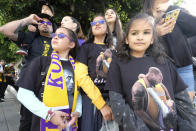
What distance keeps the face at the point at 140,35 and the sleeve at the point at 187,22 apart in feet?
1.39

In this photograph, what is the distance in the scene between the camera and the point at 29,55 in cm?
233

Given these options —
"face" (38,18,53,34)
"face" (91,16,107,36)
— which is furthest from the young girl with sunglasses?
"face" (38,18,53,34)

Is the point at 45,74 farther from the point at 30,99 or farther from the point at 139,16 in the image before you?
the point at 139,16

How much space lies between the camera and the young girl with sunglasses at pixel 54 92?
60.9 inches

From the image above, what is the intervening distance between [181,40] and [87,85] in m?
1.07

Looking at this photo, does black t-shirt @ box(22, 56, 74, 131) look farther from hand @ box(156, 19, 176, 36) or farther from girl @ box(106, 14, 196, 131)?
hand @ box(156, 19, 176, 36)

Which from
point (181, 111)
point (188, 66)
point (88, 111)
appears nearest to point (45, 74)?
point (88, 111)

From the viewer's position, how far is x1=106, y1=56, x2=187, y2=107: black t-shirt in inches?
53.1

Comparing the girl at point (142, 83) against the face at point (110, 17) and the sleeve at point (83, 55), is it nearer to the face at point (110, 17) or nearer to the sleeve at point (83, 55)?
the sleeve at point (83, 55)

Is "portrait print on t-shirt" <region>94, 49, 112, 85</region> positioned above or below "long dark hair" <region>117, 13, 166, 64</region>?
below

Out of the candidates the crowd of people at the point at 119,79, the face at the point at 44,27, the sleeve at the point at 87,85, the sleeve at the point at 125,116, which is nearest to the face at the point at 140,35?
the crowd of people at the point at 119,79

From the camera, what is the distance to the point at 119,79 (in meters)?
1.39

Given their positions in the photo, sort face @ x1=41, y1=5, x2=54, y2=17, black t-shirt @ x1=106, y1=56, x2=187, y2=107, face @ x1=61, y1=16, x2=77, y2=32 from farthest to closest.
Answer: face @ x1=41, y1=5, x2=54, y2=17
face @ x1=61, y1=16, x2=77, y2=32
black t-shirt @ x1=106, y1=56, x2=187, y2=107

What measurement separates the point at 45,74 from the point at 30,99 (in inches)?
11.5
